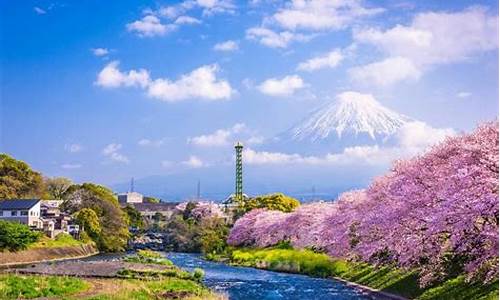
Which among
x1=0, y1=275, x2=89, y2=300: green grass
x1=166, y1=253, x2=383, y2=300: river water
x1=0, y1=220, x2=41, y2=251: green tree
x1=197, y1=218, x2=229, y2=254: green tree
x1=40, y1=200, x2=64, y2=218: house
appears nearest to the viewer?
x1=0, y1=275, x2=89, y2=300: green grass

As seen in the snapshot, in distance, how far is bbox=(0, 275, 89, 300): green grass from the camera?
17.1 metres

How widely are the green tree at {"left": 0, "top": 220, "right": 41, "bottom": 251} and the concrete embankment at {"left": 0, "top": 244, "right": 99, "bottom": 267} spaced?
437 mm

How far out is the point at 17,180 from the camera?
51906 mm

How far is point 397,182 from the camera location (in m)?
18.4

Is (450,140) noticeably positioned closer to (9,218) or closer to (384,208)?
(384,208)

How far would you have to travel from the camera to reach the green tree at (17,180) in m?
50.2

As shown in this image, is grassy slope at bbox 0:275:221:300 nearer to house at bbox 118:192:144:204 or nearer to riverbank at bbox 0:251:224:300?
riverbank at bbox 0:251:224:300

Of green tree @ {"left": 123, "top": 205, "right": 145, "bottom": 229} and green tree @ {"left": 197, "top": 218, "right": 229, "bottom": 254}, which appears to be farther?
green tree @ {"left": 123, "top": 205, "right": 145, "bottom": 229}

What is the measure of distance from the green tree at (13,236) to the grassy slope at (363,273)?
42.5 ft

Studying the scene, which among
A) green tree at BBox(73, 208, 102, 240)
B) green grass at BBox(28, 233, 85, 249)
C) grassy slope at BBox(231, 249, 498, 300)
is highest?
green tree at BBox(73, 208, 102, 240)

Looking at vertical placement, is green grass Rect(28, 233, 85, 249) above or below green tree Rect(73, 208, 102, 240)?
below

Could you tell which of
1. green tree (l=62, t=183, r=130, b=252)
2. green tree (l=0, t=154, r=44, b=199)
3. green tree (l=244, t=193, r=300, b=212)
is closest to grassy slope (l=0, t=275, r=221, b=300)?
green tree (l=62, t=183, r=130, b=252)

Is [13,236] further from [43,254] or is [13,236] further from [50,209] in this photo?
[50,209]

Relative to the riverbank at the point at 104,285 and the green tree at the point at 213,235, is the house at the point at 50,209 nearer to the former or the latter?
the green tree at the point at 213,235
